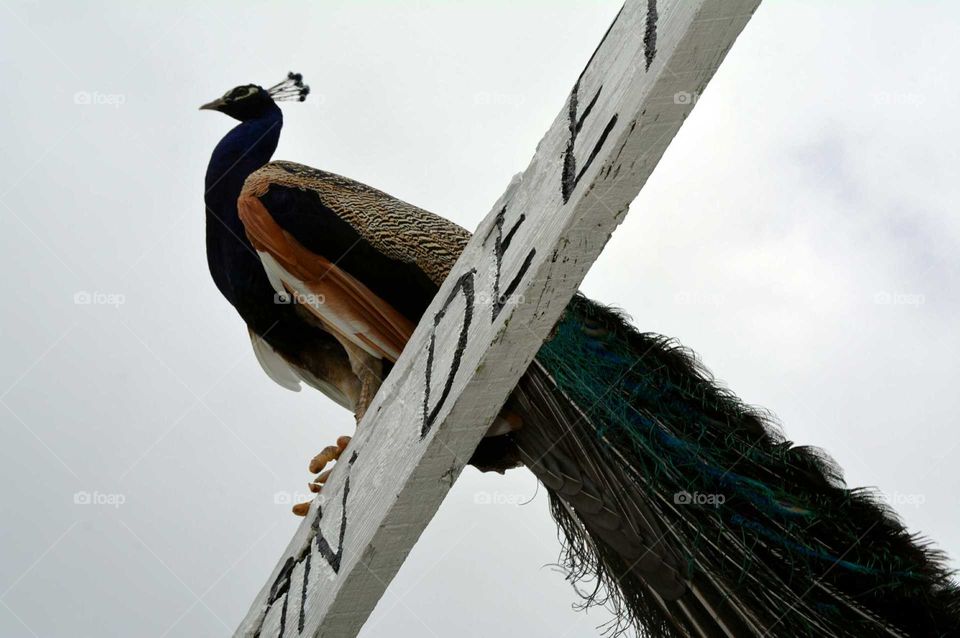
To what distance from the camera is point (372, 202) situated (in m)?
2.63

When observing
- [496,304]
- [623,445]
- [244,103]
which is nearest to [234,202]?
[244,103]

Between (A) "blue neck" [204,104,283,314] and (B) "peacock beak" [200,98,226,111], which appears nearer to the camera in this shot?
(A) "blue neck" [204,104,283,314]

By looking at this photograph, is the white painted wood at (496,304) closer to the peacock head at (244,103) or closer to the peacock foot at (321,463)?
the peacock foot at (321,463)

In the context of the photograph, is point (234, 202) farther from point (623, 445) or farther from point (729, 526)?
point (729, 526)

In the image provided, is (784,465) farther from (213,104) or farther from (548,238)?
(213,104)

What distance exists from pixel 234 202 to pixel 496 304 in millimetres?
1657

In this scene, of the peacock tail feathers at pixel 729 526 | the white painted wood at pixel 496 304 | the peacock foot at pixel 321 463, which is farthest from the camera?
the peacock foot at pixel 321 463

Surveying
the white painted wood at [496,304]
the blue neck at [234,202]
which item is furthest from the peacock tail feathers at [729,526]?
the blue neck at [234,202]

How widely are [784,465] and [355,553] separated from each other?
119 centimetres

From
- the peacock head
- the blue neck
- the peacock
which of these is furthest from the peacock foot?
the peacock head

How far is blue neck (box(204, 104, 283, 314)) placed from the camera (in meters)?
2.88

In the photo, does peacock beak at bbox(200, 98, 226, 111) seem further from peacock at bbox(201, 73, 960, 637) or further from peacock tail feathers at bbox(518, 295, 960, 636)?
peacock tail feathers at bbox(518, 295, 960, 636)

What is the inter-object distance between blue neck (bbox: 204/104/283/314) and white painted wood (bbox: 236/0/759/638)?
1.00m

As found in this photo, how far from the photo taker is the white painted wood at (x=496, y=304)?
1398 mm
